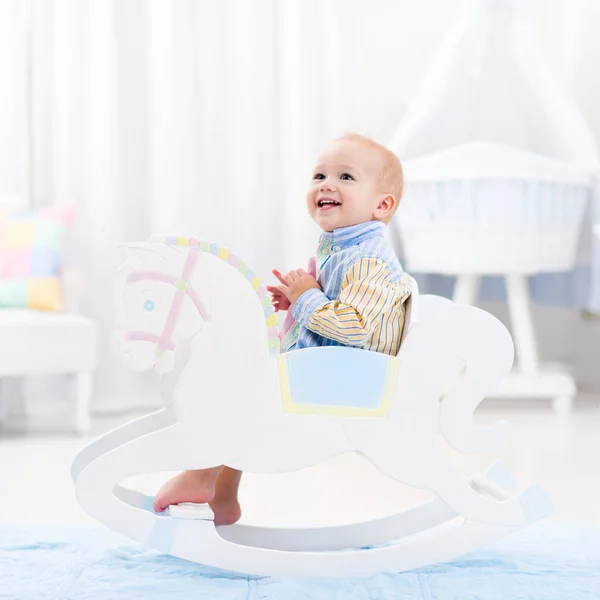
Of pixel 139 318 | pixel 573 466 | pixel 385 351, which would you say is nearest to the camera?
pixel 139 318

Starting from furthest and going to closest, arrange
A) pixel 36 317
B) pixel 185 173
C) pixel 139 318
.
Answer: pixel 185 173 < pixel 36 317 < pixel 139 318

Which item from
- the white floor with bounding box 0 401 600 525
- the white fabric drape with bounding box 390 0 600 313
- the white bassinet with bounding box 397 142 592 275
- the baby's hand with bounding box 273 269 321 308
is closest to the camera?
the baby's hand with bounding box 273 269 321 308

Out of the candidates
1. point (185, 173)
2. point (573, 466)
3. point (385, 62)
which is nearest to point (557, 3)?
point (385, 62)

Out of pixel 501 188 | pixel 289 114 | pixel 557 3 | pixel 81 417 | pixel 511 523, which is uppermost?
pixel 557 3

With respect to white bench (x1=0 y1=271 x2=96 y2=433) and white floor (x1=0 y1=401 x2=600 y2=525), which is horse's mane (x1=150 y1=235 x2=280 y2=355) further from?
white bench (x1=0 y1=271 x2=96 y2=433)

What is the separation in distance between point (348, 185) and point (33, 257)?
1.44 meters

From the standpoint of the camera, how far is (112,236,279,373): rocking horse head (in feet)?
3.68

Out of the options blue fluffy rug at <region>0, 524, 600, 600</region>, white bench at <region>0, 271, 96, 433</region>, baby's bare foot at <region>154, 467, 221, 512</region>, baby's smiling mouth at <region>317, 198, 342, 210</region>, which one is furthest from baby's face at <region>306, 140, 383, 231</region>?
white bench at <region>0, 271, 96, 433</region>

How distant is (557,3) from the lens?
3059mm

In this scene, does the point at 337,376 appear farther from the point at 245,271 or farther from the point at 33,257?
the point at 33,257

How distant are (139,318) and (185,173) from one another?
1.66 meters

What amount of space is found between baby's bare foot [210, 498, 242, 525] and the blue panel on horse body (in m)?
0.29

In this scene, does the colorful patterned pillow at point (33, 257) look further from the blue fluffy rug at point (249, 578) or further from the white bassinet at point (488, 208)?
the blue fluffy rug at point (249, 578)

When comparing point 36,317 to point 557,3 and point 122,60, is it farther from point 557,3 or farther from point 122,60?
point 557,3
